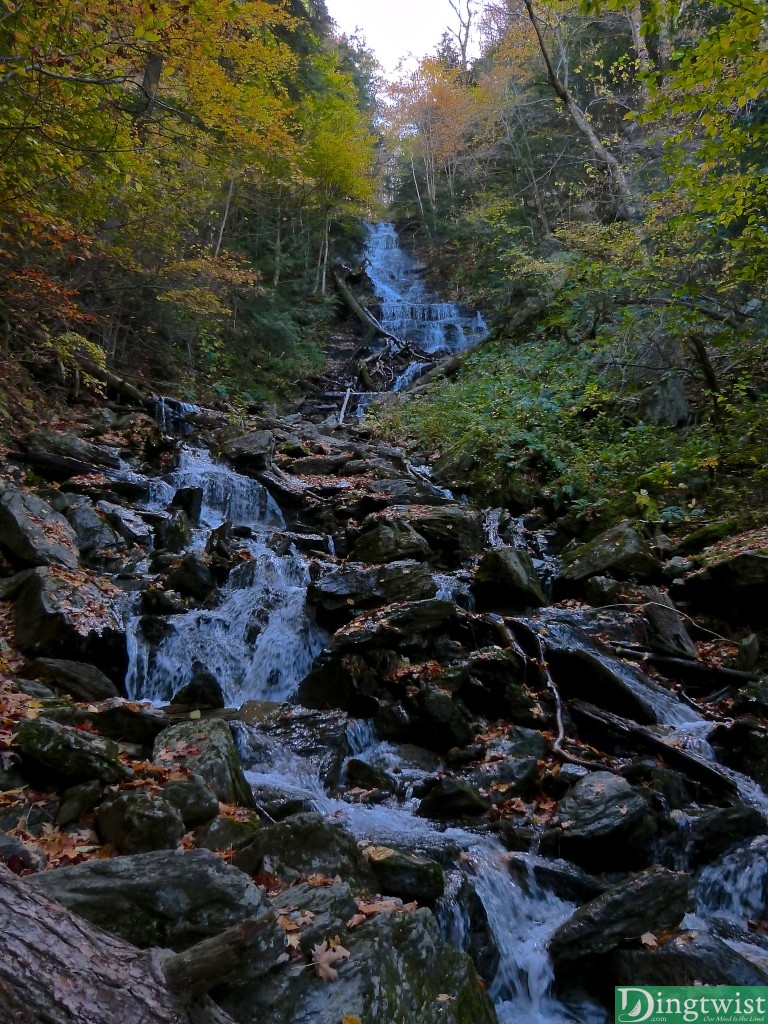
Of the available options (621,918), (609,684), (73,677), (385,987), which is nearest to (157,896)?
(385,987)

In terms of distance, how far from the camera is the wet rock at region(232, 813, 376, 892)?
3.37 metres

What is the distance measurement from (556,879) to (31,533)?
263 inches

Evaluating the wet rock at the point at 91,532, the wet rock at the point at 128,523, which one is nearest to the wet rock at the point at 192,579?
the wet rock at the point at 91,532

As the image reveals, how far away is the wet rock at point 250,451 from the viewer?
1278 centimetres

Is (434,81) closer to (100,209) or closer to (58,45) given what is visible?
(100,209)

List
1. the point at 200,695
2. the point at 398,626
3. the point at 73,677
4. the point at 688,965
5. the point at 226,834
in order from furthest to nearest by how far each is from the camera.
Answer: the point at 398,626, the point at 200,695, the point at 73,677, the point at 226,834, the point at 688,965

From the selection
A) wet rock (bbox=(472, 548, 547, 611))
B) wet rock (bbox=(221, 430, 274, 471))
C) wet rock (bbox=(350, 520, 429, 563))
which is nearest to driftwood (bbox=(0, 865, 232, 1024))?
wet rock (bbox=(472, 548, 547, 611))

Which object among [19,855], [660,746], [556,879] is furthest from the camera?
[660,746]

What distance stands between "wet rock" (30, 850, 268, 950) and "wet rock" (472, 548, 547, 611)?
5835 mm

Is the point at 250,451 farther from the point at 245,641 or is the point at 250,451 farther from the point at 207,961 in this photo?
the point at 207,961

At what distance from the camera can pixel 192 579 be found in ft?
26.7

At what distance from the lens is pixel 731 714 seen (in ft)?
19.7

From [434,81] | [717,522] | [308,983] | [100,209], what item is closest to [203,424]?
[100,209]

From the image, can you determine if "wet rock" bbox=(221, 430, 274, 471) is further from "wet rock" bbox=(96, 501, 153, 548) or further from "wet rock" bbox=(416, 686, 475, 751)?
"wet rock" bbox=(416, 686, 475, 751)
